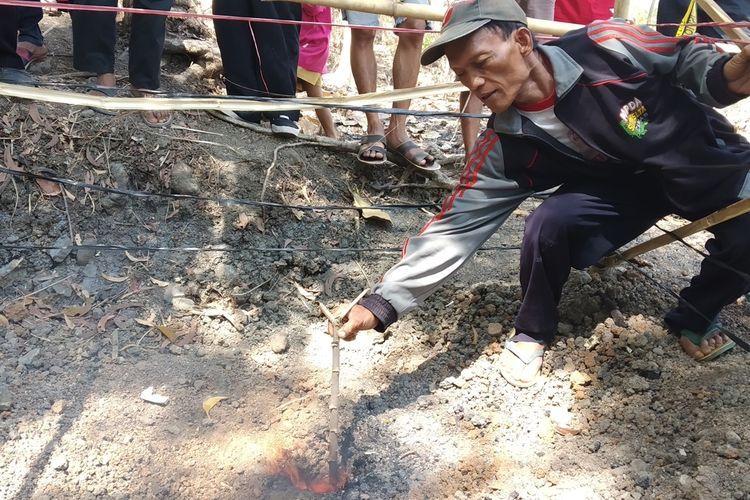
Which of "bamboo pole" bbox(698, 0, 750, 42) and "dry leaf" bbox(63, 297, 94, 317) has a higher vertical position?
"bamboo pole" bbox(698, 0, 750, 42)

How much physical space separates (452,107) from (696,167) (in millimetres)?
3591

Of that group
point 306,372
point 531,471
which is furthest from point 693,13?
point 306,372

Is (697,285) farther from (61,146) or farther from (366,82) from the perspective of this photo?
(61,146)

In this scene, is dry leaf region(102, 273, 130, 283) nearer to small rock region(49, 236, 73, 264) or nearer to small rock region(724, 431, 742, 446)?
small rock region(49, 236, 73, 264)

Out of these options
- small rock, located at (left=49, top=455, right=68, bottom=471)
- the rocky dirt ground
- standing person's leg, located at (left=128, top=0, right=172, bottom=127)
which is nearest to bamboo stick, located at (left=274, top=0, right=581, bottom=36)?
the rocky dirt ground

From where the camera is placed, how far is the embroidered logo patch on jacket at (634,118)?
6.80 feet

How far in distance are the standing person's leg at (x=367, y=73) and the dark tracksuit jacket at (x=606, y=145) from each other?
49.2 inches

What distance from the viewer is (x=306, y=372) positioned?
8.44 feet

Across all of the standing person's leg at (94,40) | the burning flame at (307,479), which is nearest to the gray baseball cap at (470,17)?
the burning flame at (307,479)

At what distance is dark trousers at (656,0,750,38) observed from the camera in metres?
2.76

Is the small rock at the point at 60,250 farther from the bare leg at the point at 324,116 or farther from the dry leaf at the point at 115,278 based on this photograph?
the bare leg at the point at 324,116

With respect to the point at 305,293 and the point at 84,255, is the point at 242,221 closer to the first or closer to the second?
the point at 305,293

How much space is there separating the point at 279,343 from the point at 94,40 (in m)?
1.81

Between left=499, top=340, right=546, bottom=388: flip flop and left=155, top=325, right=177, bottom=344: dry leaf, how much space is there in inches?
52.0
